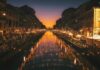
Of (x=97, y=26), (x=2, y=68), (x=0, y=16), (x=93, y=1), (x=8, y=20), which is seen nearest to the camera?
(x=2, y=68)

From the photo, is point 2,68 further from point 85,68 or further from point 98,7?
point 98,7

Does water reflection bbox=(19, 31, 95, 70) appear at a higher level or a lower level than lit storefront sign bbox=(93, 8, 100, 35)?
lower

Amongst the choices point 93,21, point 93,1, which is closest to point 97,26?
point 93,21

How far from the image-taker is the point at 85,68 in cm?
2116

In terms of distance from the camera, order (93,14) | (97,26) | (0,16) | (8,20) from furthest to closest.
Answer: (8,20)
(0,16)
(93,14)
(97,26)

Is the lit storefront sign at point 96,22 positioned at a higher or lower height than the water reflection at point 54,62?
higher

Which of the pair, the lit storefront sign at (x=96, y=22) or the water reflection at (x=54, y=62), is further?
the lit storefront sign at (x=96, y=22)

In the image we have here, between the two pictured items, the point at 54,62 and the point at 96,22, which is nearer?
the point at 54,62

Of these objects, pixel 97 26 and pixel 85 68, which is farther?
pixel 97 26

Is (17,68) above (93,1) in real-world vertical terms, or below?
below

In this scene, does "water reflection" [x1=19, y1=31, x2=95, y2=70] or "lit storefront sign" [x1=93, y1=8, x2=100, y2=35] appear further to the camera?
"lit storefront sign" [x1=93, y1=8, x2=100, y2=35]

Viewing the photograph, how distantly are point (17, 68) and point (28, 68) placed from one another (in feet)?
2.62

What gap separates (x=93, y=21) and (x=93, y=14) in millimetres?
2773

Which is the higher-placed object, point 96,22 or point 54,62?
point 96,22
